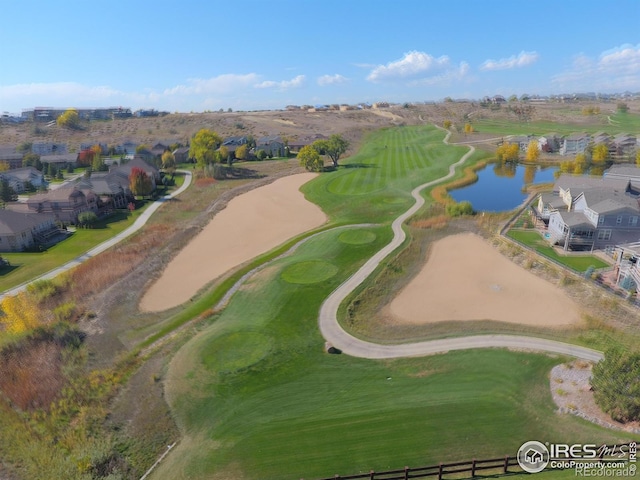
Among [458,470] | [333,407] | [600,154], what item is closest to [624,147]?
[600,154]

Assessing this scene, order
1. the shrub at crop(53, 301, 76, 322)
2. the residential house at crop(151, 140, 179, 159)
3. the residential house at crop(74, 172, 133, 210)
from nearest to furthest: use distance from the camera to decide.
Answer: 1. the shrub at crop(53, 301, 76, 322)
2. the residential house at crop(74, 172, 133, 210)
3. the residential house at crop(151, 140, 179, 159)

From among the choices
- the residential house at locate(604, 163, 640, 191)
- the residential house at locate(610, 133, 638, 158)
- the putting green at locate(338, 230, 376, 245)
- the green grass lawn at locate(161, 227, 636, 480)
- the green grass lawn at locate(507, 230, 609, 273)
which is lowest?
the green grass lawn at locate(161, 227, 636, 480)

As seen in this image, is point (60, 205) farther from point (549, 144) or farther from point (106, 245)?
point (549, 144)

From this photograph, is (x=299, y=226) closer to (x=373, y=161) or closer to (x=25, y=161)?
(x=373, y=161)

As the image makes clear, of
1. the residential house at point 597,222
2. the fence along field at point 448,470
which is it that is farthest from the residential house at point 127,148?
the fence along field at point 448,470

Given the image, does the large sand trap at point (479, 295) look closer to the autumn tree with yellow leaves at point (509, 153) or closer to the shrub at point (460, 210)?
the shrub at point (460, 210)

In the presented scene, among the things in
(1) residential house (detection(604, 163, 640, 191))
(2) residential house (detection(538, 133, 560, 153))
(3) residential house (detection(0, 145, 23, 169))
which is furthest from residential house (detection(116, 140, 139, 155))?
(2) residential house (detection(538, 133, 560, 153))

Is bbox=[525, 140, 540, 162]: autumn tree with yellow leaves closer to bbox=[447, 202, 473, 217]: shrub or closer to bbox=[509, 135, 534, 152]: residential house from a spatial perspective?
bbox=[509, 135, 534, 152]: residential house
